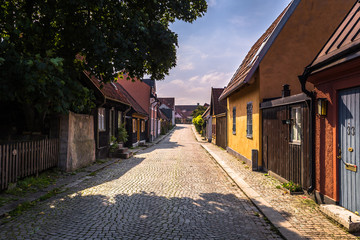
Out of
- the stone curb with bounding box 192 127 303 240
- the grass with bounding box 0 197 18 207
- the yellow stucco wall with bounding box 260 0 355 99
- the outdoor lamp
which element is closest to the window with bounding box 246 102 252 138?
the yellow stucco wall with bounding box 260 0 355 99

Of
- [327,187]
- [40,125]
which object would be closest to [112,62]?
[40,125]

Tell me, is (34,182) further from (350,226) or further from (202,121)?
(202,121)

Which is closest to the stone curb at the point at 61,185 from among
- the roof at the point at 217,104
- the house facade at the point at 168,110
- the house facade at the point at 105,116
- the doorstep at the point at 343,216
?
the house facade at the point at 105,116

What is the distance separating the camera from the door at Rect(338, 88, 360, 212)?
14.1 ft

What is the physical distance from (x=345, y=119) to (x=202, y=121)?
32428 mm

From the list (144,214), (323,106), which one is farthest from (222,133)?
(144,214)

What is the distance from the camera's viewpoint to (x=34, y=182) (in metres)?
6.86

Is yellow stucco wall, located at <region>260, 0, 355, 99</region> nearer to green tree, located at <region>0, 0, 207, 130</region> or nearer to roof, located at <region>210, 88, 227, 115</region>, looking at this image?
green tree, located at <region>0, 0, 207, 130</region>

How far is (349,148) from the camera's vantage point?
176 inches

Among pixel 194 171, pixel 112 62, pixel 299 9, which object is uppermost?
pixel 299 9

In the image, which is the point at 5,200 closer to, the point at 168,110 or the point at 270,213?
the point at 270,213

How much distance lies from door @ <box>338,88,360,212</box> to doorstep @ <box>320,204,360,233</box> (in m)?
0.14

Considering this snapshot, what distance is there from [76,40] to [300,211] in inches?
254

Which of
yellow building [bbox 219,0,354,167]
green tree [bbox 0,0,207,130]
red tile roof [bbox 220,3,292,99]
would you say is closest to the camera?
green tree [bbox 0,0,207,130]
